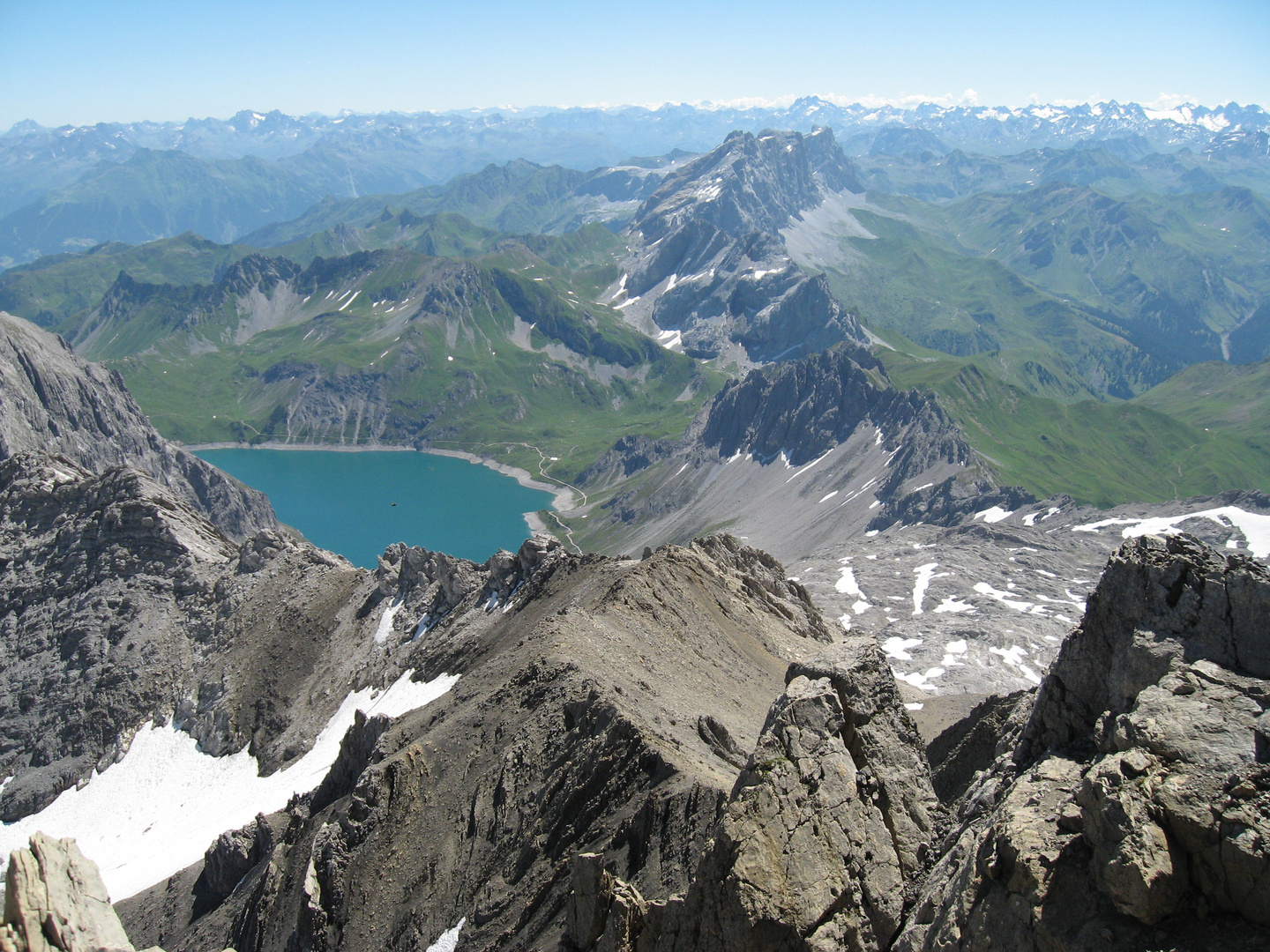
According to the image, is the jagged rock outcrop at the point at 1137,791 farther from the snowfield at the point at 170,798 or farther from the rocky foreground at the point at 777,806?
the snowfield at the point at 170,798

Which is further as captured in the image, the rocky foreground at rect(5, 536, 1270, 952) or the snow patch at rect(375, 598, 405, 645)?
the snow patch at rect(375, 598, 405, 645)

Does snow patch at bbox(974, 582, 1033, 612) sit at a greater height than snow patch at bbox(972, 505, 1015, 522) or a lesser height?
greater

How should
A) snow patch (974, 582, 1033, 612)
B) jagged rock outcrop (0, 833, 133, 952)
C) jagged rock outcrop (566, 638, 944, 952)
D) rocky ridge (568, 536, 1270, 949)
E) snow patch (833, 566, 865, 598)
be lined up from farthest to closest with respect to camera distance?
snow patch (833, 566, 865, 598), snow patch (974, 582, 1033, 612), jagged rock outcrop (0, 833, 133, 952), jagged rock outcrop (566, 638, 944, 952), rocky ridge (568, 536, 1270, 949)

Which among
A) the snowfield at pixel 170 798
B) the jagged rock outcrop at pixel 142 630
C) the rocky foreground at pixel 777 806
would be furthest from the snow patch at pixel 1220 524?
the snowfield at pixel 170 798

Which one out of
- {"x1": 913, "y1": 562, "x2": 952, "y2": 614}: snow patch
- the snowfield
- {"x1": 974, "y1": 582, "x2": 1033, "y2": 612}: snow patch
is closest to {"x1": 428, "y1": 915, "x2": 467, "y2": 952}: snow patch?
the snowfield

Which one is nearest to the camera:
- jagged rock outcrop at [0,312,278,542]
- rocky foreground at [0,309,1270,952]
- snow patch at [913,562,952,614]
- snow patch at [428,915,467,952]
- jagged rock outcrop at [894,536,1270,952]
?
jagged rock outcrop at [894,536,1270,952]

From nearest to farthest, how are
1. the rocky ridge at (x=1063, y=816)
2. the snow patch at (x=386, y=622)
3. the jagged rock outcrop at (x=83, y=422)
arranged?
the rocky ridge at (x=1063, y=816) → the snow patch at (x=386, y=622) → the jagged rock outcrop at (x=83, y=422)

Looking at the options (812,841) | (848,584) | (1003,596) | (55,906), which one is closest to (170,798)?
(55,906)

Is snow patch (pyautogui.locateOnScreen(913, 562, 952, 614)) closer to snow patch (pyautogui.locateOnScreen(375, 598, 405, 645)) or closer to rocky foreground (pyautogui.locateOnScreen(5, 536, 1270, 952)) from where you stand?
rocky foreground (pyautogui.locateOnScreen(5, 536, 1270, 952))
